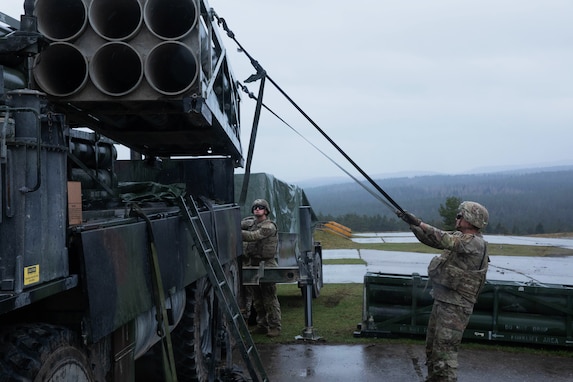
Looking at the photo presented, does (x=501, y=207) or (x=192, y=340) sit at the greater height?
(x=192, y=340)

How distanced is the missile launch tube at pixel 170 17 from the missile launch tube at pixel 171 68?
0.28ft

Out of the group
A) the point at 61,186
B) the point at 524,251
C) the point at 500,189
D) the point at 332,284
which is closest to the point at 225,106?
the point at 61,186

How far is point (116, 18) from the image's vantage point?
437 cm

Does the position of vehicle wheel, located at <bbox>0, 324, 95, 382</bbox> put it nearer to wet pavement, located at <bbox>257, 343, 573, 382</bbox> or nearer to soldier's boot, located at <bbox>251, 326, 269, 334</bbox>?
wet pavement, located at <bbox>257, 343, 573, 382</bbox>

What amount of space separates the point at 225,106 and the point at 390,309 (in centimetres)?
318

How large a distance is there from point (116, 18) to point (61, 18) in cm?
36

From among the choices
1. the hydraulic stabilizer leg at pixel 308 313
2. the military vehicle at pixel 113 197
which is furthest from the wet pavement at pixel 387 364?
the military vehicle at pixel 113 197

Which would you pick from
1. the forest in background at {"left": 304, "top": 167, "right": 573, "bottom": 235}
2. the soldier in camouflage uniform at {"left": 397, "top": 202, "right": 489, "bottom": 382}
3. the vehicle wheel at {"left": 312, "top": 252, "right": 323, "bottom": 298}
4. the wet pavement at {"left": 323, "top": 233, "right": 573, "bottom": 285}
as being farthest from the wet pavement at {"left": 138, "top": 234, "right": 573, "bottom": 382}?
the forest in background at {"left": 304, "top": 167, "right": 573, "bottom": 235}

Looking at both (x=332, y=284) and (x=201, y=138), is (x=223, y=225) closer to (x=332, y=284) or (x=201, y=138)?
(x=201, y=138)

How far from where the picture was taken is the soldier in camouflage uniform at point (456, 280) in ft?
18.1

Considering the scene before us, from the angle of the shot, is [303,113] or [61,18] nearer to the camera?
[61,18]

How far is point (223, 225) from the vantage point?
6152 millimetres

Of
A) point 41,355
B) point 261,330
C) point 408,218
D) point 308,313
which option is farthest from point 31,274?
point 261,330

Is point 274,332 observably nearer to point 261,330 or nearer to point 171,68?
point 261,330
